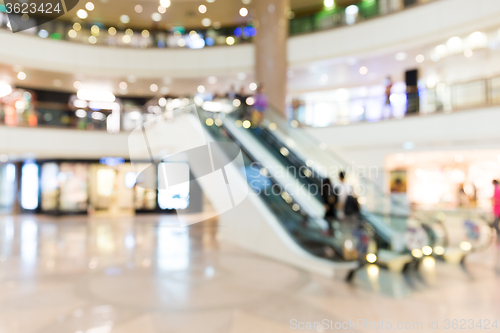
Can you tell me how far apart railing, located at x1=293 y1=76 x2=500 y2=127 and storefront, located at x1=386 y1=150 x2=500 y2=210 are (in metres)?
2.11

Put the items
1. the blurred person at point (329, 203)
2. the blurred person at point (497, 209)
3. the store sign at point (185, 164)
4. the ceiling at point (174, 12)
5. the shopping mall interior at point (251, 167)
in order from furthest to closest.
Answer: the ceiling at point (174, 12) → the blurred person at point (497, 209) → the store sign at point (185, 164) → the blurred person at point (329, 203) → the shopping mall interior at point (251, 167)

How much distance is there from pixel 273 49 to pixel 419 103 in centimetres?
608

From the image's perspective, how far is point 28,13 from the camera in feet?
59.0

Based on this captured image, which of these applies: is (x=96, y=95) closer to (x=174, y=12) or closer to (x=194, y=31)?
(x=194, y=31)

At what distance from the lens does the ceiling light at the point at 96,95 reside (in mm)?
21078

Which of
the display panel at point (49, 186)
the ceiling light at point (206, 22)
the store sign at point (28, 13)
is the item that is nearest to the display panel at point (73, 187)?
the display panel at point (49, 186)

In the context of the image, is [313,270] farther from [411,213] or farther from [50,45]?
[50,45]

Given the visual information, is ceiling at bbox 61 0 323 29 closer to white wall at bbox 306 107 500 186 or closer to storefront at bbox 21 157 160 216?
storefront at bbox 21 157 160 216

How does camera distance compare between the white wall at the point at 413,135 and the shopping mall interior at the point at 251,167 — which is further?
the white wall at the point at 413,135

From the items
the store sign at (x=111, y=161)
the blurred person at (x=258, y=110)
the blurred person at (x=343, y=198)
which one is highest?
the blurred person at (x=258, y=110)

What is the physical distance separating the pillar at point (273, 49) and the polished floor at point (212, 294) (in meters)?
8.40

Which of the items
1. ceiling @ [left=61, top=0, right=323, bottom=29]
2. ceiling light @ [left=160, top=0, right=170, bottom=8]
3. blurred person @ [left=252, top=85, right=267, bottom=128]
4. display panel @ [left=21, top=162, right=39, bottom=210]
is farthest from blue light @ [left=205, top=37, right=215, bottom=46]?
display panel @ [left=21, top=162, right=39, bottom=210]

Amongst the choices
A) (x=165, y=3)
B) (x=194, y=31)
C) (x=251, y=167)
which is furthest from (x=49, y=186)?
(x=251, y=167)

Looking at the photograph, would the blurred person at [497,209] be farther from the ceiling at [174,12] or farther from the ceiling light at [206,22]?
the ceiling light at [206,22]
